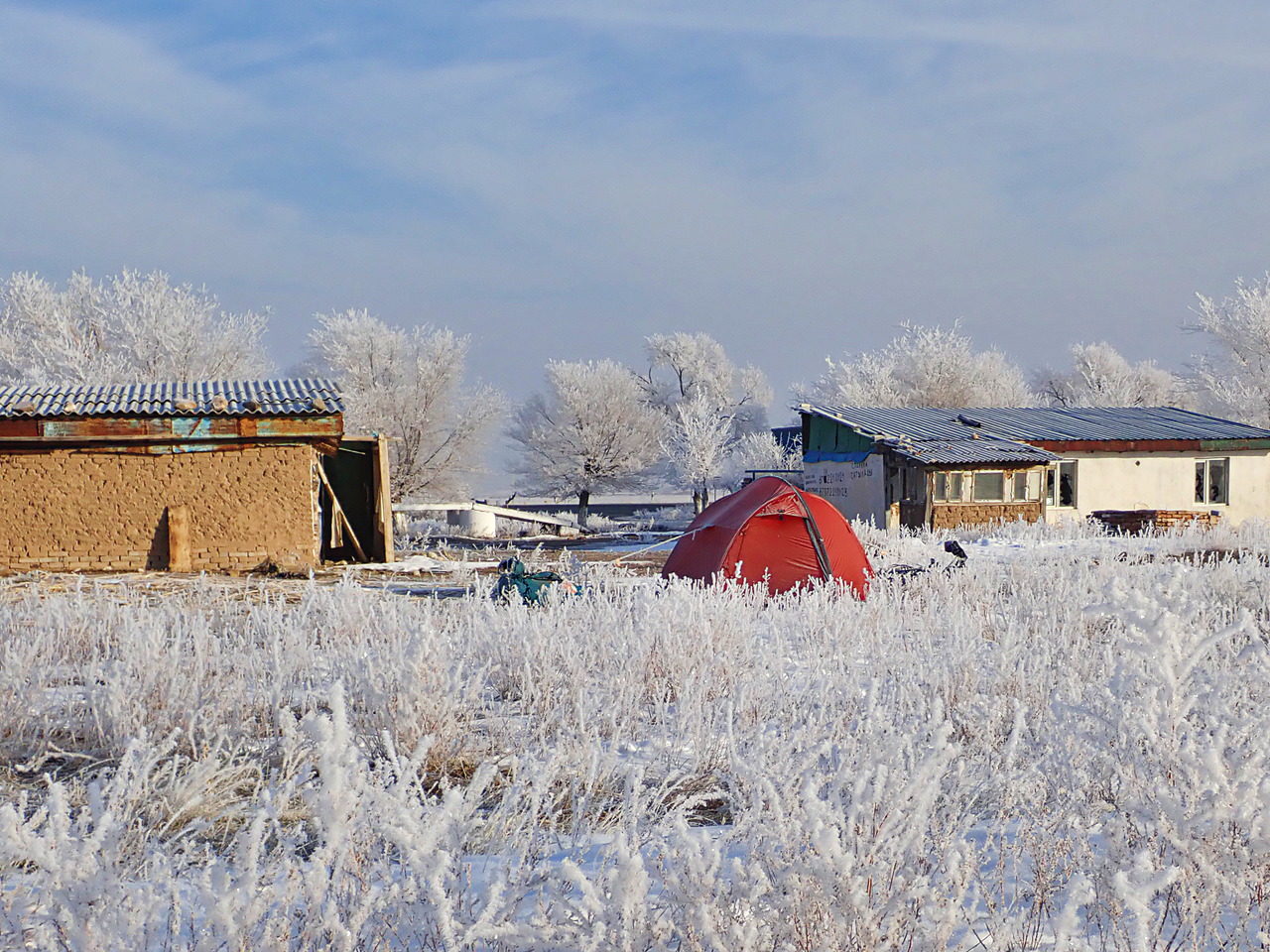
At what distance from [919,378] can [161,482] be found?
119ft

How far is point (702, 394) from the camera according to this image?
48.5 metres

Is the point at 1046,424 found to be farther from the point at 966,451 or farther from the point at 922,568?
the point at 922,568

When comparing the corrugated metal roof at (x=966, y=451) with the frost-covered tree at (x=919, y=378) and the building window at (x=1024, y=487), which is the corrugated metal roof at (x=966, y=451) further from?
the frost-covered tree at (x=919, y=378)

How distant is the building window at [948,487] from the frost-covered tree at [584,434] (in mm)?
22709

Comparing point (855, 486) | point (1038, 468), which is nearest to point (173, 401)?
point (855, 486)

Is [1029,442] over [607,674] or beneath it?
over

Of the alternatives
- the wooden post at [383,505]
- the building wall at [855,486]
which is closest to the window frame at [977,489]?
the building wall at [855,486]

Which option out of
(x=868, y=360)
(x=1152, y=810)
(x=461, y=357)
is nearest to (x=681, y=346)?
(x=868, y=360)

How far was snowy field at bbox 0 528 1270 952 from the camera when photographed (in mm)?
2176

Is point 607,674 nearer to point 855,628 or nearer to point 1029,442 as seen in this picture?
point 855,628

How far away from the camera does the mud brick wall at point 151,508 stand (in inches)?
553

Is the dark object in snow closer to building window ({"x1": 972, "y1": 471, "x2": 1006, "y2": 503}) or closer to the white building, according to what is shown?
the white building

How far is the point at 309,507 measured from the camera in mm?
14633

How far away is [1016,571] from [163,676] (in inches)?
353
